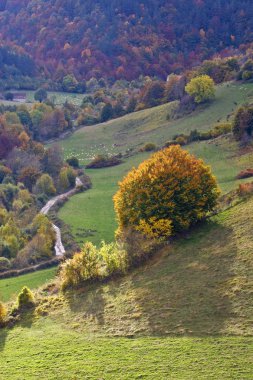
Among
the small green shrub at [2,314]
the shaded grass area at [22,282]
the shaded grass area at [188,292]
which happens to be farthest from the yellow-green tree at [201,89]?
the small green shrub at [2,314]

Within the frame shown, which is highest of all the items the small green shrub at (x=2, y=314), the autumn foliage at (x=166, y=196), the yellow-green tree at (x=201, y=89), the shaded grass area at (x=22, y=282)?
the yellow-green tree at (x=201, y=89)

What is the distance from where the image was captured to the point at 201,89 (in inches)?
4611

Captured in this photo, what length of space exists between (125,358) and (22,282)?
91.3 feet

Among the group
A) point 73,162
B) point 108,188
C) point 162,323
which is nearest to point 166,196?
point 162,323

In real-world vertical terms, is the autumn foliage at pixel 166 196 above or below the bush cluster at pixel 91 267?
above

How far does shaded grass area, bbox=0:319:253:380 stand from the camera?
99.8 feet

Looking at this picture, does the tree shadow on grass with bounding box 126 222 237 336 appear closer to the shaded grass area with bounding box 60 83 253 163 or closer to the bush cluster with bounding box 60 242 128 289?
the bush cluster with bounding box 60 242 128 289

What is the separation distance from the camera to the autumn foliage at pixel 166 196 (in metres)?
48.0

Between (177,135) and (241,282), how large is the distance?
68.2m

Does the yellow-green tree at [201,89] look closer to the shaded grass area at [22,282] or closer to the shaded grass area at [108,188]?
the shaded grass area at [108,188]

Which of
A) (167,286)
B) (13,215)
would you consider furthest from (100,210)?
(167,286)

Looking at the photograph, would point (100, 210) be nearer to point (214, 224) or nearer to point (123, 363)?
point (214, 224)

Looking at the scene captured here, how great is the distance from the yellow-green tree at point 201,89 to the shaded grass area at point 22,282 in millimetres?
64444

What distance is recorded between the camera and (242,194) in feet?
167
